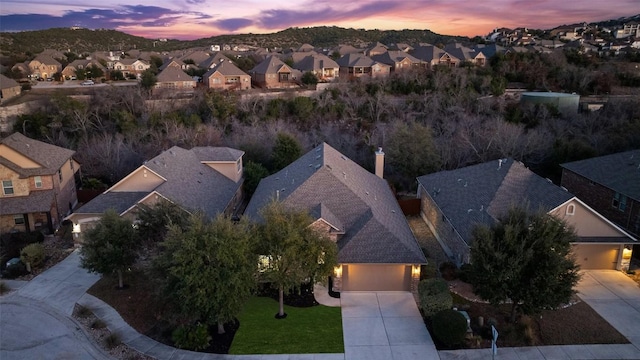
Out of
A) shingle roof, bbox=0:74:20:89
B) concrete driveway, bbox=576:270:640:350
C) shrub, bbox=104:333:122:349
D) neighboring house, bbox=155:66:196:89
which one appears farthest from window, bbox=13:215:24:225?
shingle roof, bbox=0:74:20:89

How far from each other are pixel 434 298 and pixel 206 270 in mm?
9404

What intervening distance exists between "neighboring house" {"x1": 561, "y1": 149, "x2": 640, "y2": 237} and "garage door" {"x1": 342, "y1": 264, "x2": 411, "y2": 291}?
15544 mm

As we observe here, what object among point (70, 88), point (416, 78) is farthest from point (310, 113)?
point (70, 88)

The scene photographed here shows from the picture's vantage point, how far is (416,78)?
203ft

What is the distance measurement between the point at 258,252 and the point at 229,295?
2276mm

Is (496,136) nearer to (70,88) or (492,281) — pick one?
(492,281)

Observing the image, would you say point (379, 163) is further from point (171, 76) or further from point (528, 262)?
point (171, 76)

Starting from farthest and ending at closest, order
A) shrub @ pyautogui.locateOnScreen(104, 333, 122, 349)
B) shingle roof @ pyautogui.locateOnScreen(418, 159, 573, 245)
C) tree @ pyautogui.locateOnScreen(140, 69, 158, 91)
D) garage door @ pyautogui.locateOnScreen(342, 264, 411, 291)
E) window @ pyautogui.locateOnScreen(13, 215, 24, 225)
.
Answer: tree @ pyautogui.locateOnScreen(140, 69, 158, 91) → window @ pyautogui.locateOnScreen(13, 215, 24, 225) → shingle roof @ pyautogui.locateOnScreen(418, 159, 573, 245) → garage door @ pyautogui.locateOnScreen(342, 264, 411, 291) → shrub @ pyautogui.locateOnScreen(104, 333, 122, 349)

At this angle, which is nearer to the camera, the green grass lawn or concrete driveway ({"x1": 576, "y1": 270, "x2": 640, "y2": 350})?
the green grass lawn

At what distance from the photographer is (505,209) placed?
895 inches

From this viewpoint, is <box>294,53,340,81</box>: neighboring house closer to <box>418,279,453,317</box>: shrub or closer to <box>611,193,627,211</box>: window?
<box>611,193,627,211</box>: window

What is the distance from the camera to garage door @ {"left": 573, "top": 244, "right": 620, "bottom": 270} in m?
22.0

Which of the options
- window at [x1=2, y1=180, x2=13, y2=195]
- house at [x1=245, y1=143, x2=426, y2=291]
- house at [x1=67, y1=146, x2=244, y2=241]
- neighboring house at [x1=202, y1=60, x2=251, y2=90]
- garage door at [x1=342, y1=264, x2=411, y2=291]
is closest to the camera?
house at [x1=245, y1=143, x2=426, y2=291]

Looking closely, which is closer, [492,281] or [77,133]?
[492,281]
